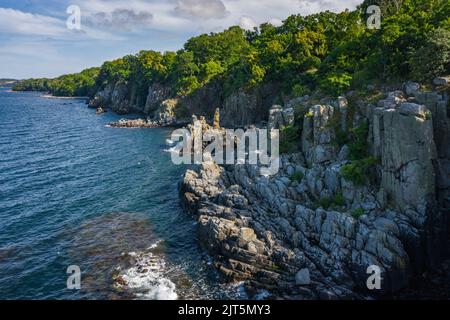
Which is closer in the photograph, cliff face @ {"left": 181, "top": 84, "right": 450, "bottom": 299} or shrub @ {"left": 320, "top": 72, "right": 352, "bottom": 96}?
cliff face @ {"left": 181, "top": 84, "right": 450, "bottom": 299}

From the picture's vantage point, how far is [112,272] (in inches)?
1542

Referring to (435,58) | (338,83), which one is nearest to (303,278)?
(435,58)

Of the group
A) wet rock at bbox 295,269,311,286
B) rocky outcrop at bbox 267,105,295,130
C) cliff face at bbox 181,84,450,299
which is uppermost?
rocky outcrop at bbox 267,105,295,130

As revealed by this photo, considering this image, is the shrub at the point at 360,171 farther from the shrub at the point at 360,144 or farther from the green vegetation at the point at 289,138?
the green vegetation at the point at 289,138

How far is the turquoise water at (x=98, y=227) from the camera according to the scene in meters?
37.2

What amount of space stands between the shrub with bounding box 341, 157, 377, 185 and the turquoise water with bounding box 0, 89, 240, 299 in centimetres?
1731

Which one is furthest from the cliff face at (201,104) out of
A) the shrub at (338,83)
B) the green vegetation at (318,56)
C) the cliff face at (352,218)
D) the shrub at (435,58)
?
the cliff face at (352,218)

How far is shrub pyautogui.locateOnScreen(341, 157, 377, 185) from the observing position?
4125 cm

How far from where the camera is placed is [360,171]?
4128 centimetres

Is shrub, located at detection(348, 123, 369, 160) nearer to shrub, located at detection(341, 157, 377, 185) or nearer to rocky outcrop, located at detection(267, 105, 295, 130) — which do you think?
shrub, located at detection(341, 157, 377, 185)

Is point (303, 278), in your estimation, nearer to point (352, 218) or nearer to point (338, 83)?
point (352, 218)

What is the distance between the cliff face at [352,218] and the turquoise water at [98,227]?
439 centimetres

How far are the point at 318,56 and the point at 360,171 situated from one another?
47.7m

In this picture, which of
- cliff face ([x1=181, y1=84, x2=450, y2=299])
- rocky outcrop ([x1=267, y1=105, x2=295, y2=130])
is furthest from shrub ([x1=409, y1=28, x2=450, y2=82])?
rocky outcrop ([x1=267, y1=105, x2=295, y2=130])
